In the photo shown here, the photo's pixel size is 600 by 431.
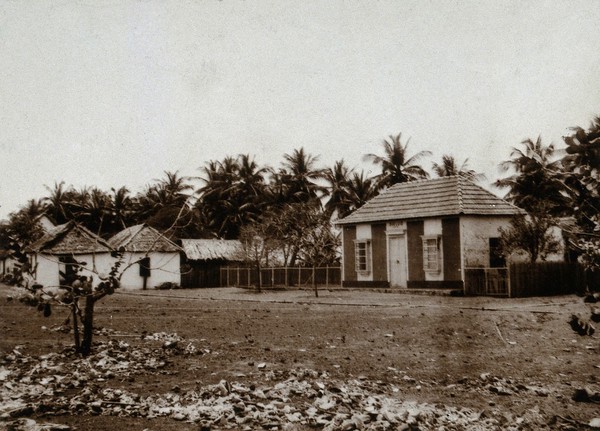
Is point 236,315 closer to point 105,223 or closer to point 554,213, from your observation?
point 554,213

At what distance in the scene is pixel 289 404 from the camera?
5.57 m

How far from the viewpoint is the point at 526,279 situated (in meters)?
19.9

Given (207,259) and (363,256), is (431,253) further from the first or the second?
(207,259)

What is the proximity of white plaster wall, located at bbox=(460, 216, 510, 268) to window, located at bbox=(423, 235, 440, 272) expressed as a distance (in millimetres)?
1221

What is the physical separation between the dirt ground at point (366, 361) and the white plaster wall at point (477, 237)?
31.2 ft

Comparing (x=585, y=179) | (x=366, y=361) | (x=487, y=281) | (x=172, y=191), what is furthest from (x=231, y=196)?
(x=585, y=179)

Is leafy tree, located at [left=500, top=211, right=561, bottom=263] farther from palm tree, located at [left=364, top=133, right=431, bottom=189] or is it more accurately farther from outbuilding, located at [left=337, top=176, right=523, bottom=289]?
→ palm tree, located at [left=364, top=133, right=431, bottom=189]

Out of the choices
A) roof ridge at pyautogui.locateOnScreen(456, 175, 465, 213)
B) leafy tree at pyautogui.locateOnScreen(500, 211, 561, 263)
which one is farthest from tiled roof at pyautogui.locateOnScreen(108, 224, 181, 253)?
leafy tree at pyautogui.locateOnScreen(500, 211, 561, 263)

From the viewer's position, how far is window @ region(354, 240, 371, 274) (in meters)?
26.9

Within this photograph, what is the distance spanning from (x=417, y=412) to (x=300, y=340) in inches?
177

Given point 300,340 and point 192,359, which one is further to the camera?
point 300,340

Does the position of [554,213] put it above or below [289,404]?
above

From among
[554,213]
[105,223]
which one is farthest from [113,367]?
[105,223]

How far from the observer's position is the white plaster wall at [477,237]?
76.0 ft
